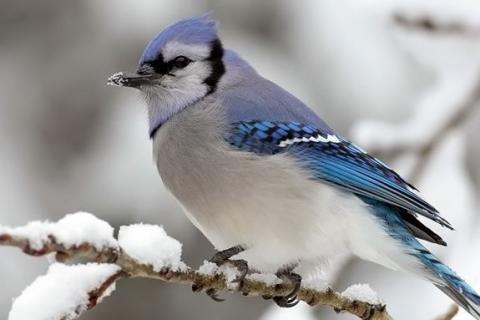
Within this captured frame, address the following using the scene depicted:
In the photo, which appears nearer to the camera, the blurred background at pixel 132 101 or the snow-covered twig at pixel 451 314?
the snow-covered twig at pixel 451 314

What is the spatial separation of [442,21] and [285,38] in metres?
1.88

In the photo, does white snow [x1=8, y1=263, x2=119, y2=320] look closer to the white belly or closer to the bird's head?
the white belly

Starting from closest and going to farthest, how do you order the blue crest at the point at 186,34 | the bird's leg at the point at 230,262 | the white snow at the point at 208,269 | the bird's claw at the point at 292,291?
1. the white snow at the point at 208,269
2. the bird's leg at the point at 230,262
3. the bird's claw at the point at 292,291
4. the blue crest at the point at 186,34

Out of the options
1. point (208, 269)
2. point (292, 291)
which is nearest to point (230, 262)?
point (292, 291)

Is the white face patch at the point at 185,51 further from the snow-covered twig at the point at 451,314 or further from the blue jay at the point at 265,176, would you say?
the snow-covered twig at the point at 451,314

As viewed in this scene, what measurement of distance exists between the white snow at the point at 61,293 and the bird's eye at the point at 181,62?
4.02ft

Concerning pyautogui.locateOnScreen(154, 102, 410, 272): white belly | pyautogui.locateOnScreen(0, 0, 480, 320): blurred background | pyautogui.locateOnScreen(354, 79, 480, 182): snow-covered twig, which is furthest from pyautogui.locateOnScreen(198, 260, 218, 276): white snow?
pyautogui.locateOnScreen(0, 0, 480, 320): blurred background

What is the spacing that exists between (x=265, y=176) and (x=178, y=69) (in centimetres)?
48

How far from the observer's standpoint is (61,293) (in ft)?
4.48

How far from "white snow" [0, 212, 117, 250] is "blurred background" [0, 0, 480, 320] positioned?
259 centimetres

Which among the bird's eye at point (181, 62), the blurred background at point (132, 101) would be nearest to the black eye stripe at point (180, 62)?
the bird's eye at point (181, 62)

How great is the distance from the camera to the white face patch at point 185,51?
2.51 metres

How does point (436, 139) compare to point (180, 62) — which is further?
point (436, 139)

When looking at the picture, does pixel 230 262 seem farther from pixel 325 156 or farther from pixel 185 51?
pixel 185 51
